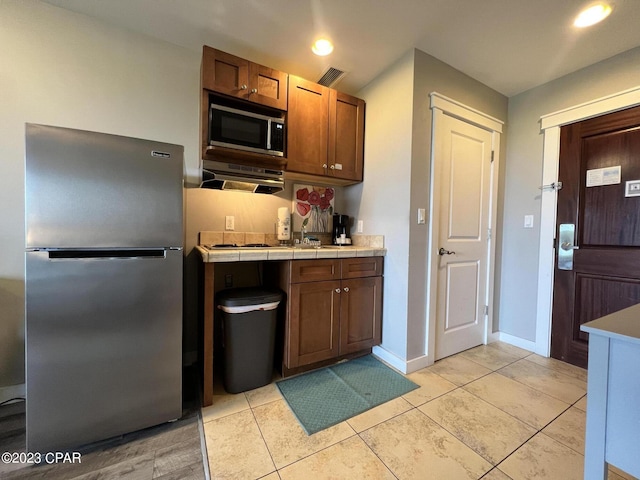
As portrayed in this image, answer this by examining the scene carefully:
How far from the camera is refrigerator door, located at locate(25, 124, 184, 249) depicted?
113cm

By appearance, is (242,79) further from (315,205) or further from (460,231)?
(460,231)

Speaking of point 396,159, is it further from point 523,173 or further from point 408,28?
point 523,173

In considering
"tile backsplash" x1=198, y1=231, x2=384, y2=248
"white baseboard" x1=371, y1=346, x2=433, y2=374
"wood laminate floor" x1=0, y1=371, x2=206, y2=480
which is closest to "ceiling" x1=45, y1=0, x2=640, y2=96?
"tile backsplash" x1=198, y1=231, x2=384, y2=248

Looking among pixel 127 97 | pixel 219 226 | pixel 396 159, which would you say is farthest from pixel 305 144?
pixel 127 97

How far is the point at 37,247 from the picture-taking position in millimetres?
1130

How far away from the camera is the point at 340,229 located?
2.55 metres

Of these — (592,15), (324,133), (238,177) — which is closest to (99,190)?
(238,177)

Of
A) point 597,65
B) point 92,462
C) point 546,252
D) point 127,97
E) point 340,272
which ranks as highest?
point 597,65

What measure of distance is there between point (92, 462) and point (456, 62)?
3433 mm

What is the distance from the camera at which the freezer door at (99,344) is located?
1.14 m

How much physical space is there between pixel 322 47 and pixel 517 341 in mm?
3148

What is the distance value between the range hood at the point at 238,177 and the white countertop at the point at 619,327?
6.10 ft

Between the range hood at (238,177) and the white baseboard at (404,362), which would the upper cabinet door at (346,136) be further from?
the white baseboard at (404,362)

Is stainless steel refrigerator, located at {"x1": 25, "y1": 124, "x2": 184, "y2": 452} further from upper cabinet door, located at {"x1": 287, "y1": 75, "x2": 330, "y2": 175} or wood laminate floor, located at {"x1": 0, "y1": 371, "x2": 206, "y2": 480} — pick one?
upper cabinet door, located at {"x1": 287, "y1": 75, "x2": 330, "y2": 175}
